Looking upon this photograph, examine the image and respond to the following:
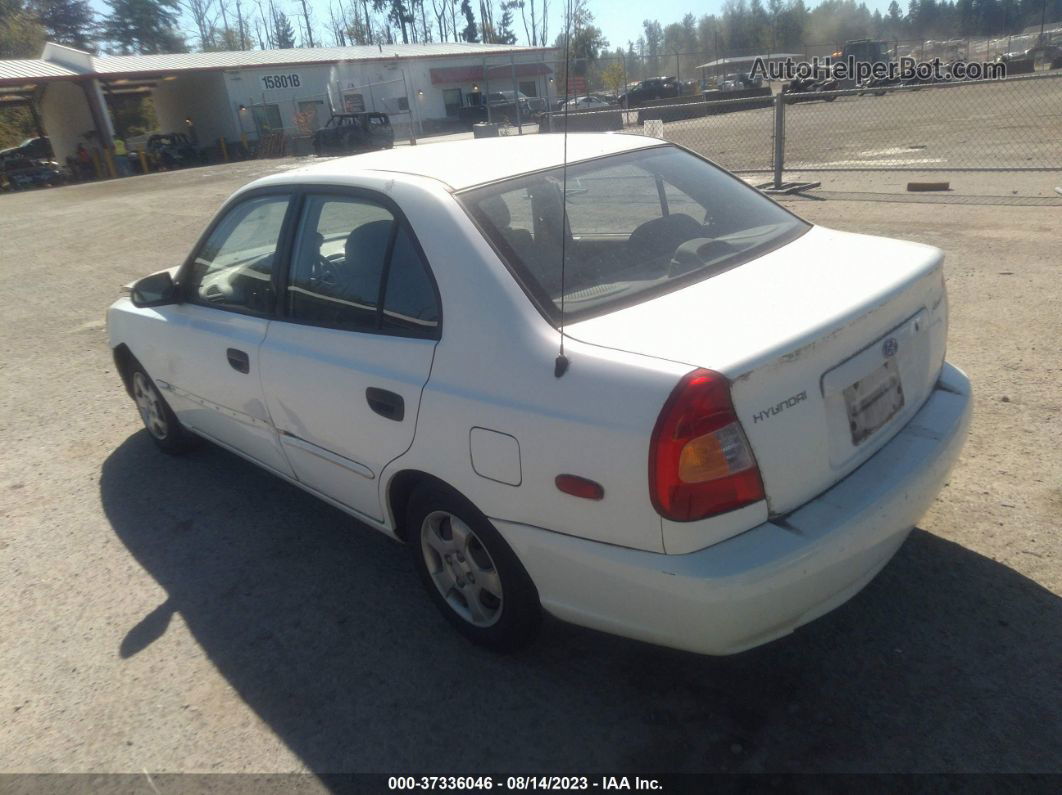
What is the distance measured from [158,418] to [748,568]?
153 inches

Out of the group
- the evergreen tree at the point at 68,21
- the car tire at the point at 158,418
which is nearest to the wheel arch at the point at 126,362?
the car tire at the point at 158,418

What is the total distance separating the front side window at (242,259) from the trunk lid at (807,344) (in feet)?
5.75

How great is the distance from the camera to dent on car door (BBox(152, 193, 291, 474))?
3.60 m

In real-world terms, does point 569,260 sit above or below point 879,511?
above

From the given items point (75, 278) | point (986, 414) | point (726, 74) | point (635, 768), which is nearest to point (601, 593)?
point (635, 768)

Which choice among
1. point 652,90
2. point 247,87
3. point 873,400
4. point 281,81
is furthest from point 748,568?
point 281,81

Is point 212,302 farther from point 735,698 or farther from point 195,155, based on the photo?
point 195,155

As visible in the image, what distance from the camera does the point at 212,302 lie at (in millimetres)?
3939

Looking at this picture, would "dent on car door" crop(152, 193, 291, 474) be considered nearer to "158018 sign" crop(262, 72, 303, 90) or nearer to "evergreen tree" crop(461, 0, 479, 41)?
"158018 sign" crop(262, 72, 303, 90)

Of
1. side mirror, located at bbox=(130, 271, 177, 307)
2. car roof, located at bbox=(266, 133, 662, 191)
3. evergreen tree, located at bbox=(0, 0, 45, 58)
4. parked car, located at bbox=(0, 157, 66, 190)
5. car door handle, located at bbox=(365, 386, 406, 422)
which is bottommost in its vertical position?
parked car, located at bbox=(0, 157, 66, 190)

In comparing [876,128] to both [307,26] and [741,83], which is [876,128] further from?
[307,26]

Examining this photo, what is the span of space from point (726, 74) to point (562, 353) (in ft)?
164

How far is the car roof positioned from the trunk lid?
32.2 inches
